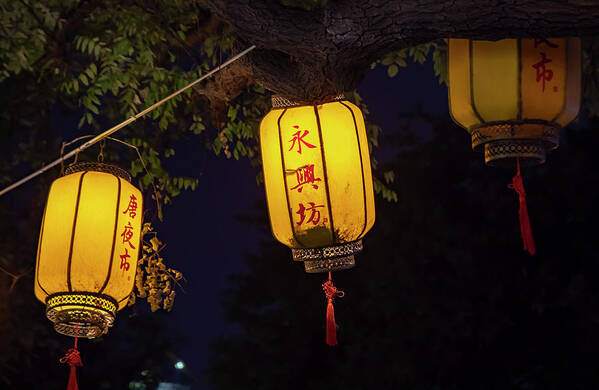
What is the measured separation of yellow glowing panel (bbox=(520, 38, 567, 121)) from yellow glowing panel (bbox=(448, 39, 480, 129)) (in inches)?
10.2

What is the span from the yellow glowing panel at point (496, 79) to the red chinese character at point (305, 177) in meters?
0.88

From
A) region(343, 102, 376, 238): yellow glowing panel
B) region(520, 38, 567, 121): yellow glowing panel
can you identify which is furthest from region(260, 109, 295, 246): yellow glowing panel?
region(520, 38, 567, 121): yellow glowing panel

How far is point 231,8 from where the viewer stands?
152 inches

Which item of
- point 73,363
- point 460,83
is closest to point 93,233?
point 73,363

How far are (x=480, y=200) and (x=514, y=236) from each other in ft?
3.28

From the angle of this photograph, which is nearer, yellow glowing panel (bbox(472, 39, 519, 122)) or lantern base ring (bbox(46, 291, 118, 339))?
yellow glowing panel (bbox(472, 39, 519, 122))

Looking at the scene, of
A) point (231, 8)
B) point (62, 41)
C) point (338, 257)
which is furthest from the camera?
point (62, 41)

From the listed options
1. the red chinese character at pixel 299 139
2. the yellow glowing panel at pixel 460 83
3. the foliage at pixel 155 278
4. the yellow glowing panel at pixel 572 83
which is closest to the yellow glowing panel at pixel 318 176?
the red chinese character at pixel 299 139

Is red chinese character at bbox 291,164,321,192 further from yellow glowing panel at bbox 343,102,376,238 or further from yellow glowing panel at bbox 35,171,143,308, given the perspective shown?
yellow glowing panel at bbox 35,171,143,308

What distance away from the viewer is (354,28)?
3.81 meters

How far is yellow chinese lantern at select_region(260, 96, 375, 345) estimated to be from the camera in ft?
14.0

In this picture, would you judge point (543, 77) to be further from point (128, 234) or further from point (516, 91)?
point (128, 234)

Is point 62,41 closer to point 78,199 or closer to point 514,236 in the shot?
point 78,199

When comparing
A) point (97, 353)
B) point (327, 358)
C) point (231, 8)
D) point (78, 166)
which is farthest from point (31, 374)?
point (231, 8)
